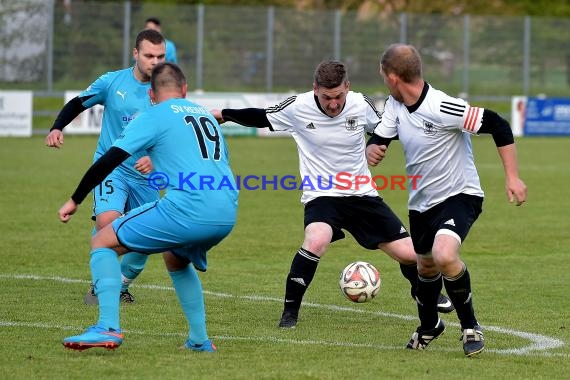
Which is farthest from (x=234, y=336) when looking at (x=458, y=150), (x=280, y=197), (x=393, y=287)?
(x=280, y=197)

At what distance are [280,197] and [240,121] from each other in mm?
9165

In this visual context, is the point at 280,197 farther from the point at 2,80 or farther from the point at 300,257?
the point at 2,80

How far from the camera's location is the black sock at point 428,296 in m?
7.30

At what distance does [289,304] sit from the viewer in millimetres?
8023

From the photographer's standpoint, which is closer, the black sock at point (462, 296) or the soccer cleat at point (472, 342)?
the soccer cleat at point (472, 342)

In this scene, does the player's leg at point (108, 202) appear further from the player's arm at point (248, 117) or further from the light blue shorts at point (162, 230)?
the light blue shorts at point (162, 230)

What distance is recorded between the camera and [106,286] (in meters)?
6.58

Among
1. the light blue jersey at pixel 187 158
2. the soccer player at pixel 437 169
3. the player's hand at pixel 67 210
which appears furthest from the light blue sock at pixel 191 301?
the soccer player at pixel 437 169

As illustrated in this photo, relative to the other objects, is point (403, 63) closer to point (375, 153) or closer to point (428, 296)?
point (375, 153)

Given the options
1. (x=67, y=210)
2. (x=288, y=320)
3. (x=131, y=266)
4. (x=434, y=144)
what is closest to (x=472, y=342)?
(x=434, y=144)

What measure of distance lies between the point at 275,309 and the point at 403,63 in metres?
2.54

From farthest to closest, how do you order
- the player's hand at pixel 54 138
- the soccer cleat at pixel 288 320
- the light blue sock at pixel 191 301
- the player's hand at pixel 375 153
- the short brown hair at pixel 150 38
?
the short brown hair at pixel 150 38 → the player's hand at pixel 54 138 → the soccer cleat at pixel 288 320 → the player's hand at pixel 375 153 → the light blue sock at pixel 191 301

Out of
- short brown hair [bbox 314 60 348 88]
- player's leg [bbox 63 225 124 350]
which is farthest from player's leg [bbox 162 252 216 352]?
short brown hair [bbox 314 60 348 88]

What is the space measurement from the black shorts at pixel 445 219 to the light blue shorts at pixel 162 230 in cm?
135
